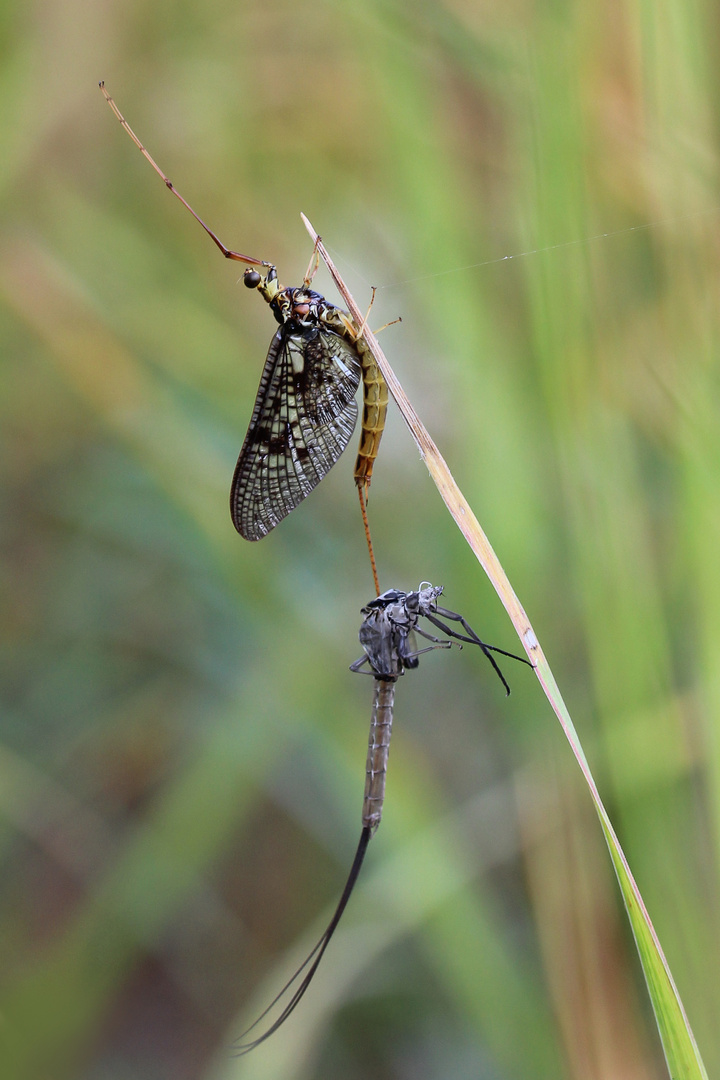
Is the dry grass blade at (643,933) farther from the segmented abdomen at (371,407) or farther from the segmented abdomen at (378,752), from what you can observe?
the segmented abdomen at (371,407)

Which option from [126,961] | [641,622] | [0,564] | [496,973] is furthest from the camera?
[0,564]

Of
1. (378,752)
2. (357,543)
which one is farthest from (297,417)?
(378,752)

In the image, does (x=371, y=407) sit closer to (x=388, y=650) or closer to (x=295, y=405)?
(x=295, y=405)

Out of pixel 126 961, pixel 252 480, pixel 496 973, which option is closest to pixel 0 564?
pixel 252 480

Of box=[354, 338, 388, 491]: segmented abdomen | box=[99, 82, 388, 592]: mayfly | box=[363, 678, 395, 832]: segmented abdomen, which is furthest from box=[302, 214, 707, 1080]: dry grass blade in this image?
box=[99, 82, 388, 592]: mayfly

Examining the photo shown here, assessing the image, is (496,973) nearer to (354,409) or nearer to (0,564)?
(354,409)
